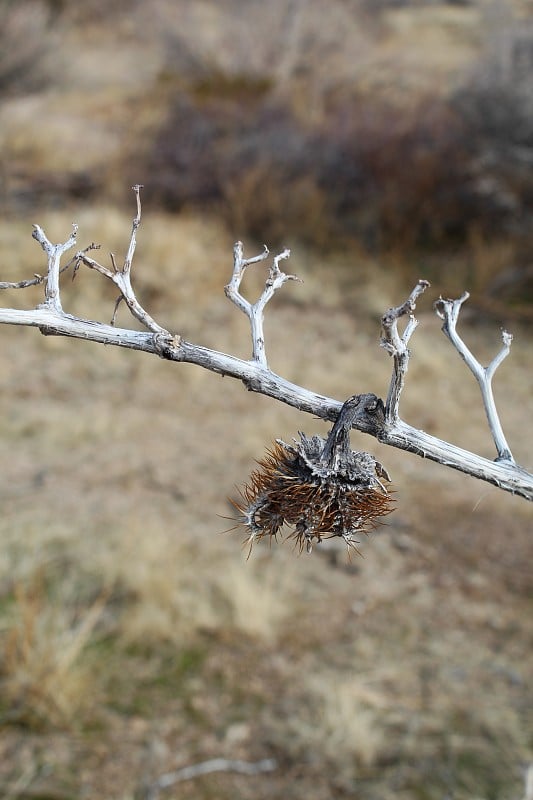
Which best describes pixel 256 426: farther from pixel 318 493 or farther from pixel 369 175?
pixel 318 493

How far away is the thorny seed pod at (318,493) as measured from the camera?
3.74 ft

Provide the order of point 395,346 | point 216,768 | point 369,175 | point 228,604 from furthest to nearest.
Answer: point 369,175 → point 228,604 → point 216,768 → point 395,346

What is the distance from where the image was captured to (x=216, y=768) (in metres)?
3.88

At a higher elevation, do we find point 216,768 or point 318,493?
point 216,768

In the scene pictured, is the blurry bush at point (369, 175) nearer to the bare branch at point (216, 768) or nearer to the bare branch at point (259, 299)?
the bare branch at point (216, 768)

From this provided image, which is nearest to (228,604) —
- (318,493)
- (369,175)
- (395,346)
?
(318,493)

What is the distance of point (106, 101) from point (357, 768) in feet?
43.3

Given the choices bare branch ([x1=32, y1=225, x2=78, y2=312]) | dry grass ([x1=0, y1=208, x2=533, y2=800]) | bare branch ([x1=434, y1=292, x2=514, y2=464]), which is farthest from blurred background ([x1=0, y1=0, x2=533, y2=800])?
bare branch ([x1=32, y1=225, x2=78, y2=312])

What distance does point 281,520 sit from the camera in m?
1.20

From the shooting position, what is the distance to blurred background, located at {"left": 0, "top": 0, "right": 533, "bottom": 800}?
4121 mm

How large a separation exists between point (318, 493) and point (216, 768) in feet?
10.6

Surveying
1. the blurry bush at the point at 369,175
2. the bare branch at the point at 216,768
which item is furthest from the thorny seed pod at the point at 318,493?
the blurry bush at the point at 369,175

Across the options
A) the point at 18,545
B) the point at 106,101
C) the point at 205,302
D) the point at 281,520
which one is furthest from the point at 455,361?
the point at 106,101

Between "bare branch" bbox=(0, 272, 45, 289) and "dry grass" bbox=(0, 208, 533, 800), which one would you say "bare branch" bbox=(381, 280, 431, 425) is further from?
"dry grass" bbox=(0, 208, 533, 800)
